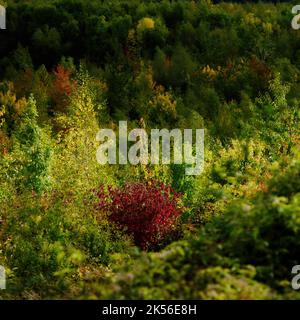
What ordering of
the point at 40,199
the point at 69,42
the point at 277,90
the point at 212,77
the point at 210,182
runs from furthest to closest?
the point at 69,42
the point at 212,77
the point at 277,90
the point at 210,182
the point at 40,199

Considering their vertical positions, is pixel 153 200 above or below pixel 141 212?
above

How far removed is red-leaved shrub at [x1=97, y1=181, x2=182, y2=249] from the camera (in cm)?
1426

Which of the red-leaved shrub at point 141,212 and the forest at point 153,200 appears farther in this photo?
the red-leaved shrub at point 141,212

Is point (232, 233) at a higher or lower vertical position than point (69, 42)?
lower

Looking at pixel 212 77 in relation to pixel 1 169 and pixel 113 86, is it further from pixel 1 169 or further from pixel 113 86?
pixel 1 169

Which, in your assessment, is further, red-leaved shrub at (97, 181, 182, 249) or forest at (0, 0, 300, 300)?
red-leaved shrub at (97, 181, 182, 249)

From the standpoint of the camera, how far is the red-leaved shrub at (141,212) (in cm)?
1426

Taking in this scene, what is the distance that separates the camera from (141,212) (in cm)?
1441

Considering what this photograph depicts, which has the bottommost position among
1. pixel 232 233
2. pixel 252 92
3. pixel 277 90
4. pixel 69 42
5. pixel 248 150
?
pixel 232 233

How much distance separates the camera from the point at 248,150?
1808 cm

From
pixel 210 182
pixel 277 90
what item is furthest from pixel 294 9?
pixel 210 182
